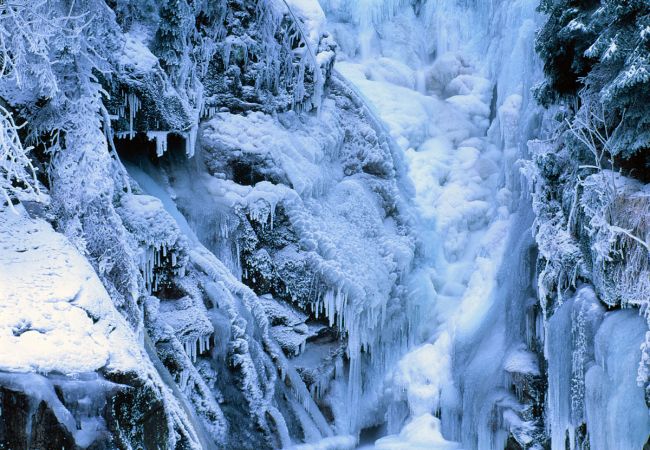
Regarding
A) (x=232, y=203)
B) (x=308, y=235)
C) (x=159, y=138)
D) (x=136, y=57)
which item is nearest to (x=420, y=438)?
(x=308, y=235)

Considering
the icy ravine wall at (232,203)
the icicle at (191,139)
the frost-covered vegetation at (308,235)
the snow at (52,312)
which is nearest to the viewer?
the snow at (52,312)

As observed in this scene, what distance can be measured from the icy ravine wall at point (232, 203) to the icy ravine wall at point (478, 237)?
83cm

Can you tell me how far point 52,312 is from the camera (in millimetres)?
6090

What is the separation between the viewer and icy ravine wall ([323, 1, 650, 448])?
9117mm

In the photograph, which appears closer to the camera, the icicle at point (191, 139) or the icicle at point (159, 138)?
the icicle at point (159, 138)

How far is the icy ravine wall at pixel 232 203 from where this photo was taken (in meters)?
8.38

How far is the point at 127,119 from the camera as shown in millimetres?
10398

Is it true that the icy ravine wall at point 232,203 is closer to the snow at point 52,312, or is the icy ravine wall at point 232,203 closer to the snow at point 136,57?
the snow at point 136,57

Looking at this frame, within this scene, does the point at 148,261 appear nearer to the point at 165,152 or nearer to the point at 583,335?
the point at 165,152

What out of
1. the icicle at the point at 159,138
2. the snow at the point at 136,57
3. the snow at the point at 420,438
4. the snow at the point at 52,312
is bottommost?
the snow at the point at 420,438

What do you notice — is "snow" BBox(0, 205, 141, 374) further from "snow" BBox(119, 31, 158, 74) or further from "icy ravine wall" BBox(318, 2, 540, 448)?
"icy ravine wall" BBox(318, 2, 540, 448)

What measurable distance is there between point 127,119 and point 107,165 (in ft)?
6.69

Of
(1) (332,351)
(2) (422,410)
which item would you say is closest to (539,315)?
(2) (422,410)

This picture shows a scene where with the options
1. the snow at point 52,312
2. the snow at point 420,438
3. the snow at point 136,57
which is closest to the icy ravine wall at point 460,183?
the snow at point 420,438
